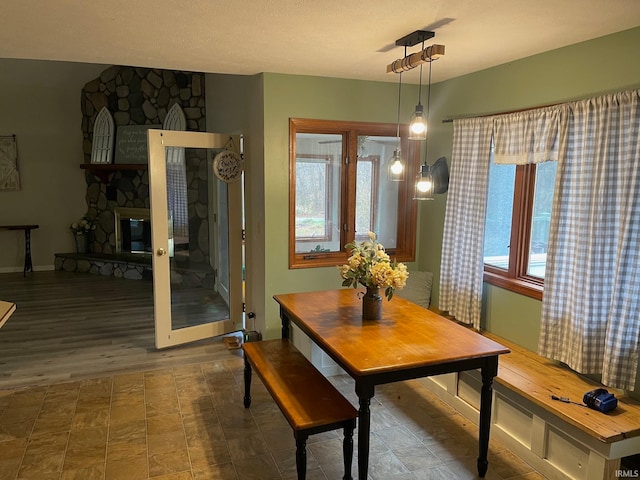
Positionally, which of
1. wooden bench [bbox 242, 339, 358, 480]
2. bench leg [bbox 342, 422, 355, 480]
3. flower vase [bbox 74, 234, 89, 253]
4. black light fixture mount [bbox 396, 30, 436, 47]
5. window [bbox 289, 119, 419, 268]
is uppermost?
black light fixture mount [bbox 396, 30, 436, 47]

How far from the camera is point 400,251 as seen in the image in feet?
13.9

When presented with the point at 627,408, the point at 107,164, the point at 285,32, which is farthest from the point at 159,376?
the point at 107,164

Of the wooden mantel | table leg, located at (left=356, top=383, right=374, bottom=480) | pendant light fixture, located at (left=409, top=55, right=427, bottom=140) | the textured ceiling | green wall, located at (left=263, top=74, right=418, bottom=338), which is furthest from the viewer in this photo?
the wooden mantel

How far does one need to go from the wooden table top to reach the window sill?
81 cm

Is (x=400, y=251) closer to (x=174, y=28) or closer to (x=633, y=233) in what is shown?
(x=633, y=233)

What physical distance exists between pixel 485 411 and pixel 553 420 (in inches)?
13.2

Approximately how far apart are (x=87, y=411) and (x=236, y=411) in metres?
0.98

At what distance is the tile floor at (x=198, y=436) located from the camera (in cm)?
246

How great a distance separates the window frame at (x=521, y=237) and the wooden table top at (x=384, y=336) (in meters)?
0.83

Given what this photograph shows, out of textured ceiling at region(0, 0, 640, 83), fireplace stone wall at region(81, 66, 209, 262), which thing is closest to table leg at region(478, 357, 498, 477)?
textured ceiling at region(0, 0, 640, 83)

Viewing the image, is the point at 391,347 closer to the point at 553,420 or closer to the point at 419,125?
the point at 553,420

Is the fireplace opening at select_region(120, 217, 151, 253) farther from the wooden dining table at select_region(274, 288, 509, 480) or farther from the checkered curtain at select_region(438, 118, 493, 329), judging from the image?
the checkered curtain at select_region(438, 118, 493, 329)

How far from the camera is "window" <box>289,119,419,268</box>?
382 cm

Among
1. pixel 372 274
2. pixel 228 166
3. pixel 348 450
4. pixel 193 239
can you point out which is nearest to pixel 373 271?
pixel 372 274
